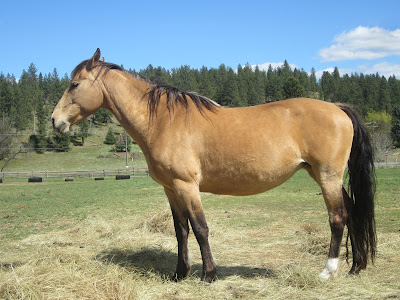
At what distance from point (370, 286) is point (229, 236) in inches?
136

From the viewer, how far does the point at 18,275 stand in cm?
426

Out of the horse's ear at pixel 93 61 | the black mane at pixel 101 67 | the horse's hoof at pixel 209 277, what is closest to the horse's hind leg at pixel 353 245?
the horse's hoof at pixel 209 277

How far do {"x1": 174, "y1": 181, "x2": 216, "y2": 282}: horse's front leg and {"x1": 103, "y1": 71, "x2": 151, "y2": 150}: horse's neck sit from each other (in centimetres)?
95

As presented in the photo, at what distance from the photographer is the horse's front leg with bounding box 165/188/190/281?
488cm

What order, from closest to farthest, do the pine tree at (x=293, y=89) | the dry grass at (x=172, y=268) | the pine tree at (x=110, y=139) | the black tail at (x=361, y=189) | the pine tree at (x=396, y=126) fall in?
the dry grass at (x=172, y=268)
the black tail at (x=361, y=189)
the pine tree at (x=293, y=89)
the pine tree at (x=396, y=126)
the pine tree at (x=110, y=139)

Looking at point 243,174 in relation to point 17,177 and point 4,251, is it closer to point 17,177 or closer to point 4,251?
point 4,251

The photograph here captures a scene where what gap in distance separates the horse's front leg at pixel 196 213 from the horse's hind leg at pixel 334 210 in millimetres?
1539

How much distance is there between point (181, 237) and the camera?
5.05m

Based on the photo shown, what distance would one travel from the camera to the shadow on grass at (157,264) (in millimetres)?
4875

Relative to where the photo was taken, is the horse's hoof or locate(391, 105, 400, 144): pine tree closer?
the horse's hoof

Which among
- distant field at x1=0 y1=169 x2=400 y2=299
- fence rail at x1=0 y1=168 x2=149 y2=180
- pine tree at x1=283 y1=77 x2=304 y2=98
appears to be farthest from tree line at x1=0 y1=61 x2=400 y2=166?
distant field at x1=0 y1=169 x2=400 y2=299

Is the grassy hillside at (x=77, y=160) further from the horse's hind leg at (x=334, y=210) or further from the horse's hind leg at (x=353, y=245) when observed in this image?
the horse's hind leg at (x=334, y=210)

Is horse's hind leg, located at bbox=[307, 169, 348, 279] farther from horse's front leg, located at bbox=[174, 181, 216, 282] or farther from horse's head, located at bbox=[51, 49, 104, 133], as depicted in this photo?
horse's head, located at bbox=[51, 49, 104, 133]

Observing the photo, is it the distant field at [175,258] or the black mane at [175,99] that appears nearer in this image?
the distant field at [175,258]
